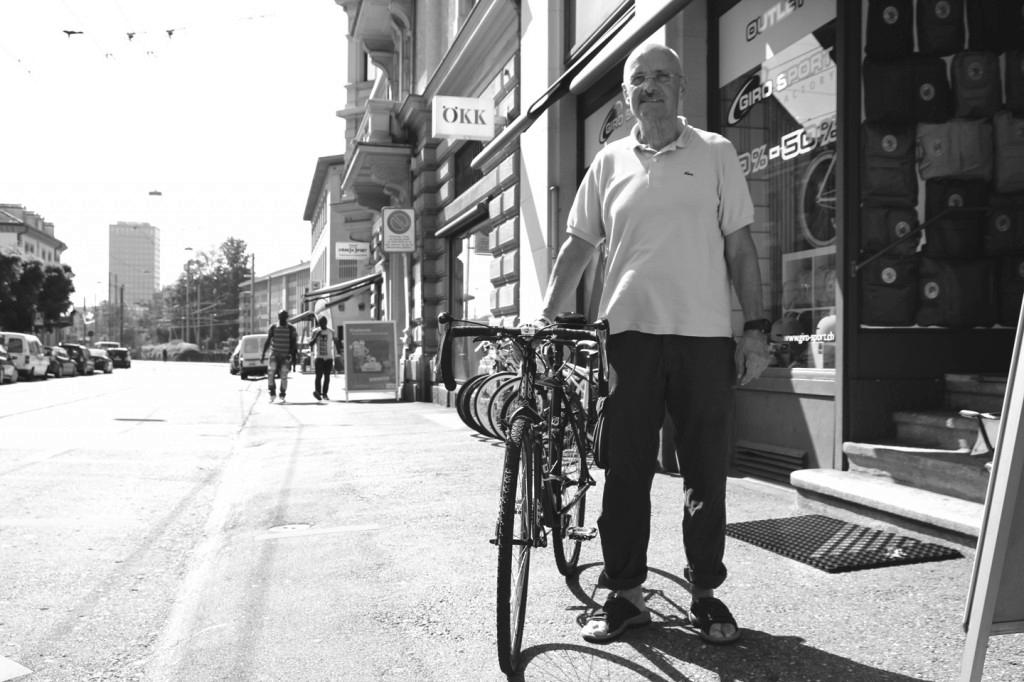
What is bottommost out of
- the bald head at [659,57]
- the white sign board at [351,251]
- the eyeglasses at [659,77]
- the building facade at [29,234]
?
the eyeglasses at [659,77]

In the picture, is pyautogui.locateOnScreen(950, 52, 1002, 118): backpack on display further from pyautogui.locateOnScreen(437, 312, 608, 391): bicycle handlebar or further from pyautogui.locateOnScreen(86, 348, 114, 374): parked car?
pyautogui.locateOnScreen(86, 348, 114, 374): parked car

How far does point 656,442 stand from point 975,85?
12.2ft

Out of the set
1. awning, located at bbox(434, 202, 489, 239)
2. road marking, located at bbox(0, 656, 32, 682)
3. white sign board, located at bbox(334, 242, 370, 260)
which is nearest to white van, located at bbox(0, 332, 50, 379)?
white sign board, located at bbox(334, 242, 370, 260)

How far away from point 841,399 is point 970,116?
187 cm

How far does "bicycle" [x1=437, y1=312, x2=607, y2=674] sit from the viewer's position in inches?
108

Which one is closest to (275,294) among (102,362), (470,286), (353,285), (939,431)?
(102,362)

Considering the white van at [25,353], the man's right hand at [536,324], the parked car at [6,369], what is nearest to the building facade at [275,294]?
the white van at [25,353]

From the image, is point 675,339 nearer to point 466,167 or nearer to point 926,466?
point 926,466

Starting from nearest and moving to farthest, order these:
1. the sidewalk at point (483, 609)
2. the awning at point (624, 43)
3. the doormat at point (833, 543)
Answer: the sidewalk at point (483, 609) < the doormat at point (833, 543) < the awning at point (624, 43)

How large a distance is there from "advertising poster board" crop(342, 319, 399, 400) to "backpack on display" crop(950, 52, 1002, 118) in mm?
13510

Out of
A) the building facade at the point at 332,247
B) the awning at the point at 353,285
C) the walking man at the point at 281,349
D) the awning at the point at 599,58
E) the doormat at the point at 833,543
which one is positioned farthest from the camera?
the building facade at the point at 332,247

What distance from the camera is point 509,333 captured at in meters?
2.96

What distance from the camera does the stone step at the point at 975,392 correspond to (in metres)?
5.02

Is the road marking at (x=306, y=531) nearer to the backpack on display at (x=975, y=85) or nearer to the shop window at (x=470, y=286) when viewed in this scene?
the backpack on display at (x=975, y=85)
